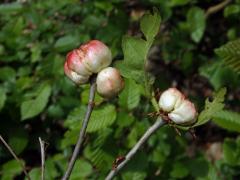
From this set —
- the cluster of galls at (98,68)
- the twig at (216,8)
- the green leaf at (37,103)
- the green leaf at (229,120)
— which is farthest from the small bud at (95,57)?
the twig at (216,8)

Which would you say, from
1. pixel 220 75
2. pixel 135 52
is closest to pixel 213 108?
pixel 135 52

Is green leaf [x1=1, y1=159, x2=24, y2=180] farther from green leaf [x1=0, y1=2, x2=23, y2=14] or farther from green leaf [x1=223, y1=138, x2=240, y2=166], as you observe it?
green leaf [x1=223, y1=138, x2=240, y2=166]

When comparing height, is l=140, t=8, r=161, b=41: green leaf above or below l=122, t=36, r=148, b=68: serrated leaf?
above

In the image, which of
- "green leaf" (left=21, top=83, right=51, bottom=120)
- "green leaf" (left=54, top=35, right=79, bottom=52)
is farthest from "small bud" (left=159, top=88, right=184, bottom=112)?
"green leaf" (left=54, top=35, right=79, bottom=52)

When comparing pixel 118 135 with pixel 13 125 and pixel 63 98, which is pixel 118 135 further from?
pixel 13 125

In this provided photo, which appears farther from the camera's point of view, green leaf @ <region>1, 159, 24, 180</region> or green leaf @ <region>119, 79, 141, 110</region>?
green leaf @ <region>1, 159, 24, 180</region>

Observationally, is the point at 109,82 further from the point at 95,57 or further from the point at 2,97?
the point at 2,97

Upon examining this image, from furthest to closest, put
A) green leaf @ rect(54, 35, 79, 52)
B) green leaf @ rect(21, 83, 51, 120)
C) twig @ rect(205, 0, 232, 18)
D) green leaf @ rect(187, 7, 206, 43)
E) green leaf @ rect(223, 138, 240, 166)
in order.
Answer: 1. twig @ rect(205, 0, 232, 18)
2. green leaf @ rect(187, 7, 206, 43)
3. green leaf @ rect(54, 35, 79, 52)
4. green leaf @ rect(21, 83, 51, 120)
5. green leaf @ rect(223, 138, 240, 166)
